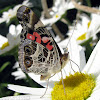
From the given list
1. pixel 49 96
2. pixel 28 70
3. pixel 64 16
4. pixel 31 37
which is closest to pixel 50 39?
pixel 31 37

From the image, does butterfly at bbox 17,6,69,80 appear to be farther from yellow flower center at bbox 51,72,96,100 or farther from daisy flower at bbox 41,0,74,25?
daisy flower at bbox 41,0,74,25

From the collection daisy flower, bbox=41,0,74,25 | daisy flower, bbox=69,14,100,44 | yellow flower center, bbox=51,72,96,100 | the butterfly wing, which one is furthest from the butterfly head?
daisy flower, bbox=41,0,74,25

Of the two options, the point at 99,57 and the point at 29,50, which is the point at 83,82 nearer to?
the point at 99,57

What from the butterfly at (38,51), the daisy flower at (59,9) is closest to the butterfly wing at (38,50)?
the butterfly at (38,51)

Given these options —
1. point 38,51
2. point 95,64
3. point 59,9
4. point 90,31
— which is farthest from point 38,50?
point 59,9

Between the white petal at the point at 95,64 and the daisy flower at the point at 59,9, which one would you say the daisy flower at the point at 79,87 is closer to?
the white petal at the point at 95,64

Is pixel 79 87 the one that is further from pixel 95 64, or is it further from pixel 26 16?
pixel 26 16
